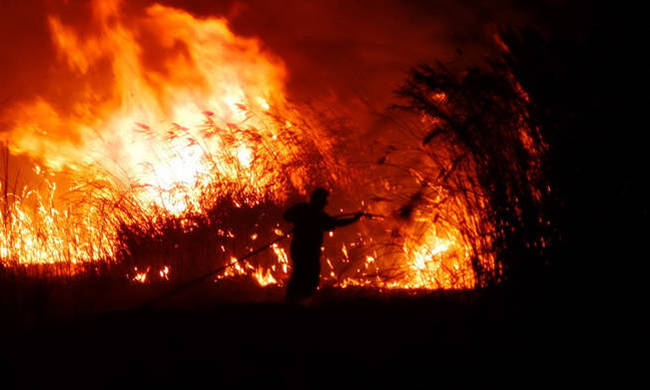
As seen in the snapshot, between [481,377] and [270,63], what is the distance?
29.9 ft

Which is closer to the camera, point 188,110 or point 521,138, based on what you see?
point 521,138

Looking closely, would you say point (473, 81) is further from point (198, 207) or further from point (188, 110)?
point (188, 110)

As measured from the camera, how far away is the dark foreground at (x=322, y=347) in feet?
11.3

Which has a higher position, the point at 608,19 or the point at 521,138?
the point at 608,19

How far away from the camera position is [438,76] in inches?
182

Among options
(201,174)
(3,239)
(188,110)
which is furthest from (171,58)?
(3,239)

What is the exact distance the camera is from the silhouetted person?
5766 millimetres

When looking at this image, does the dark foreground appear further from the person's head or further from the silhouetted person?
the person's head

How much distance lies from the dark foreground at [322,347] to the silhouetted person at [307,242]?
93cm

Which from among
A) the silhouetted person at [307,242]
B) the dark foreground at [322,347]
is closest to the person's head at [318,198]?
the silhouetted person at [307,242]

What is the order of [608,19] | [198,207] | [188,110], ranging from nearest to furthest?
1. [608,19]
2. [198,207]
3. [188,110]

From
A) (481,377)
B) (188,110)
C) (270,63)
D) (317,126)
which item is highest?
(270,63)

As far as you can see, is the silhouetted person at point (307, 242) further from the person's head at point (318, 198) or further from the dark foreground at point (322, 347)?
the dark foreground at point (322, 347)

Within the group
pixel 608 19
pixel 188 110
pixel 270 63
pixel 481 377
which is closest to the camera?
pixel 481 377
